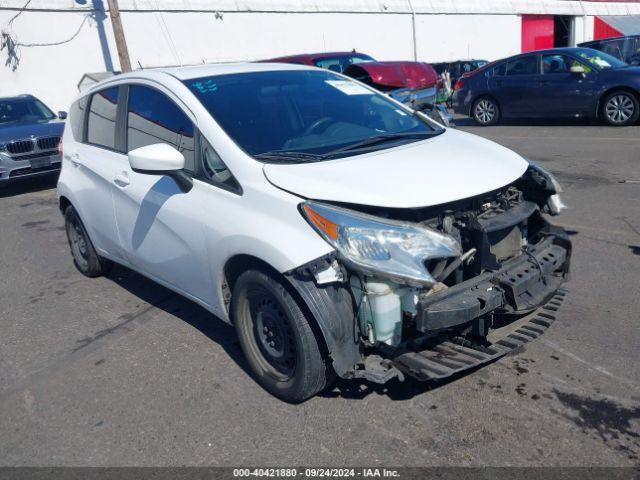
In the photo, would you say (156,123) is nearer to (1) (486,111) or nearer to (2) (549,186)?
(2) (549,186)

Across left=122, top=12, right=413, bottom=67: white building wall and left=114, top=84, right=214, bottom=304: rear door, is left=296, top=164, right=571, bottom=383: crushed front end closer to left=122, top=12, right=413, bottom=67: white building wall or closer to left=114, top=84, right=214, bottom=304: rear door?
left=114, top=84, right=214, bottom=304: rear door

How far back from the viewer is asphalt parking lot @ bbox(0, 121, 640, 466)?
299cm

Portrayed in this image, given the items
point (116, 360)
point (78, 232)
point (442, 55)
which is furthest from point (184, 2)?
point (116, 360)

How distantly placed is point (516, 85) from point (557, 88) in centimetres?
98

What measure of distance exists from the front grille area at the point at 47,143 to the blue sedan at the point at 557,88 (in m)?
8.95

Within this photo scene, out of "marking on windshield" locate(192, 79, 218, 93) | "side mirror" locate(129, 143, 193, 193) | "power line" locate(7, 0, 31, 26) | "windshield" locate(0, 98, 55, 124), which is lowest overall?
"windshield" locate(0, 98, 55, 124)

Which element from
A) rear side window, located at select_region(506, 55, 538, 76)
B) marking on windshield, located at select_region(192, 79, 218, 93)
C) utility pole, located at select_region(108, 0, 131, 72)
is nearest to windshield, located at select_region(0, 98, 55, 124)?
utility pole, located at select_region(108, 0, 131, 72)

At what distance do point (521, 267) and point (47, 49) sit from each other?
19.6 metres

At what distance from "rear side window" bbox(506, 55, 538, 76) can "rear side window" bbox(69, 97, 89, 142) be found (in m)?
10.3

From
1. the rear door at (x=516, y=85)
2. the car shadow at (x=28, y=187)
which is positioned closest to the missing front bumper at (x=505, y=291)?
the car shadow at (x=28, y=187)

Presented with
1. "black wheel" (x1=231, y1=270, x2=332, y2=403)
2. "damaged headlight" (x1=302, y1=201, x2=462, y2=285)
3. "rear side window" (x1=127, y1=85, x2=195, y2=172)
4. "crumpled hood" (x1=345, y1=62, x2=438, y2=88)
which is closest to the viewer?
"damaged headlight" (x1=302, y1=201, x2=462, y2=285)

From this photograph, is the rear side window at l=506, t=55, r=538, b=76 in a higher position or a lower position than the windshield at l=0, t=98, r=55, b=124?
lower

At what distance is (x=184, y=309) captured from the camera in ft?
15.9

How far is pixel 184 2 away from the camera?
22531 mm
